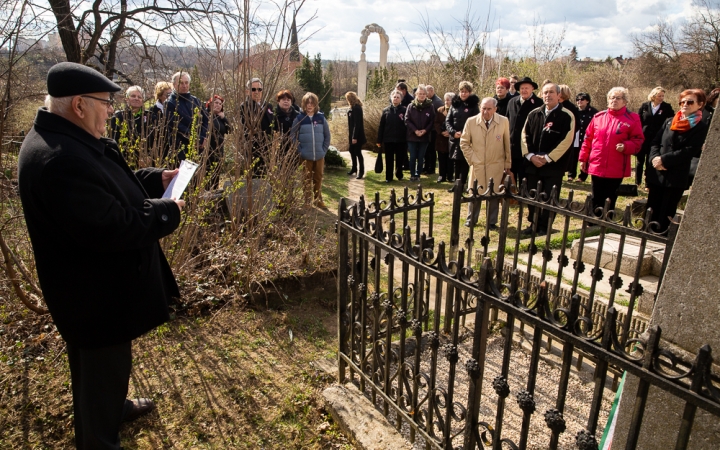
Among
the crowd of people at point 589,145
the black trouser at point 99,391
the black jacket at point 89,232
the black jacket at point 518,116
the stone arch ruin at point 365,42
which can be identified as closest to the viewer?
the black jacket at point 89,232

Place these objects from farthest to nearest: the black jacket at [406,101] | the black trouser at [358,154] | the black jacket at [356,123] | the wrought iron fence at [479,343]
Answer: the black trouser at [358,154], the black jacket at [406,101], the black jacket at [356,123], the wrought iron fence at [479,343]

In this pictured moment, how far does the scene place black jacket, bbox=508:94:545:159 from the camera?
7.08 meters

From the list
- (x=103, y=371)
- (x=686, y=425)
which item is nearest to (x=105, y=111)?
(x=103, y=371)

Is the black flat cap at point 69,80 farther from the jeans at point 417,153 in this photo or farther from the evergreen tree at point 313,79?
the evergreen tree at point 313,79

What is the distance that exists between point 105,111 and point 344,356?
1825 mm

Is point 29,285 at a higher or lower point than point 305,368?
higher

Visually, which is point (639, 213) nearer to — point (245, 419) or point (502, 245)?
point (502, 245)

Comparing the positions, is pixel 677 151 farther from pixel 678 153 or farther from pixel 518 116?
pixel 518 116

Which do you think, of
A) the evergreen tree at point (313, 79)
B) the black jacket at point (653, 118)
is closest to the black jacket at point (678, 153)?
the black jacket at point (653, 118)

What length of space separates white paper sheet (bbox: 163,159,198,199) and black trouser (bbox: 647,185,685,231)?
17.6 ft

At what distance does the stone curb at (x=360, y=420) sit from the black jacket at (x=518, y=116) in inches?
209

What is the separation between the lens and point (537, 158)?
6094mm

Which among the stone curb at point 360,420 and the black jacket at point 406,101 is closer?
the stone curb at point 360,420

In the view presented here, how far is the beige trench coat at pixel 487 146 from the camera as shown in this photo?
6.09 m
